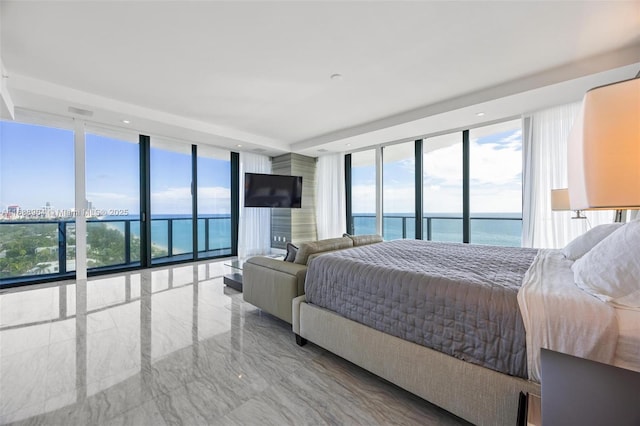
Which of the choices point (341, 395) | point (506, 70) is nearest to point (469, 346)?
point (341, 395)

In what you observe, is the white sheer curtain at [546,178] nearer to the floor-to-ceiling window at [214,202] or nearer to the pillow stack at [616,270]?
the pillow stack at [616,270]

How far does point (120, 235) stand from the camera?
4.83 meters

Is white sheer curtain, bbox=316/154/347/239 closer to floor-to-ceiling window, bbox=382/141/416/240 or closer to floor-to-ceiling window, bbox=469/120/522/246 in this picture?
floor-to-ceiling window, bbox=382/141/416/240

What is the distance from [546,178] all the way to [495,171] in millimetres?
786

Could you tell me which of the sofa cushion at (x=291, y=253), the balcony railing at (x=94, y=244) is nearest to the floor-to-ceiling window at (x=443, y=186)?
the sofa cushion at (x=291, y=253)

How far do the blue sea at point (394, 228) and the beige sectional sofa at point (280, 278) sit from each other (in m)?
2.98

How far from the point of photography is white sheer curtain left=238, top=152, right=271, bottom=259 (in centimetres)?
608

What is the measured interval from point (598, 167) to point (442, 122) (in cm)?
381

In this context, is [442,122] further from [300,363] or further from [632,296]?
[300,363]

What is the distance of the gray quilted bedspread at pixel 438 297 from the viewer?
128 centimetres

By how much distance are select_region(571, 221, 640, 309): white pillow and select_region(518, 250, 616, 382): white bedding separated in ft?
0.16

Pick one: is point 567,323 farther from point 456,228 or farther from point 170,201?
point 170,201

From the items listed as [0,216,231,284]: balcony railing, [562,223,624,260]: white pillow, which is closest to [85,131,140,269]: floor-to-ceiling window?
[0,216,231,284]: balcony railing

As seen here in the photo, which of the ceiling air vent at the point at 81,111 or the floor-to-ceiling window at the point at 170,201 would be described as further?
the floor-to-ceiling window at the point at 170,201
